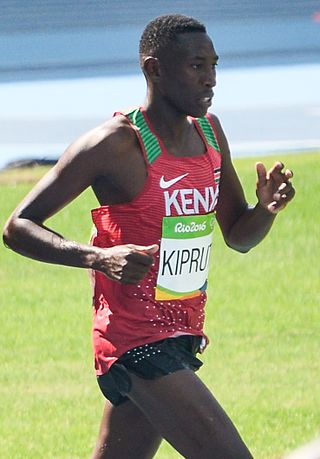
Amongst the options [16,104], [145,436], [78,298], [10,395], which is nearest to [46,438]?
[10,395]

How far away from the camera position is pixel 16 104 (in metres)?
18.0

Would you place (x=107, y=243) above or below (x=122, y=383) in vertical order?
above

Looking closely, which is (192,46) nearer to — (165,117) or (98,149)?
(165,117)

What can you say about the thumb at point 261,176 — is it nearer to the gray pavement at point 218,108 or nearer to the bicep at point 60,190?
the bicep at point 60,190

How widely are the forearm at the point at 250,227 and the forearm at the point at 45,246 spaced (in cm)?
72

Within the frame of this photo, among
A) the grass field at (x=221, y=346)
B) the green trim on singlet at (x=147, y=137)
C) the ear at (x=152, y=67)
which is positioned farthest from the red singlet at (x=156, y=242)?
the grass field at (x=221, y=346)

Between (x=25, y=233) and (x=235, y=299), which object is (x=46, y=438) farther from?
(x=235, y=299)

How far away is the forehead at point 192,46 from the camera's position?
4.92 metres

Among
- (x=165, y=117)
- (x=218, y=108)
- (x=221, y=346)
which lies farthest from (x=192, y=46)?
(x=218, y=108)

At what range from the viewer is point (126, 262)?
14.6 ft

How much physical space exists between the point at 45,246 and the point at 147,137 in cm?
50

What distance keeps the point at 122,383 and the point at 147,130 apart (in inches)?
31.7

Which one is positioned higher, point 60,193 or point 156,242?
point 60,193

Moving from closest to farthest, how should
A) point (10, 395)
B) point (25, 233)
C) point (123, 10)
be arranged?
point (25, 233)
point (10, 395)
point (123, 10)
